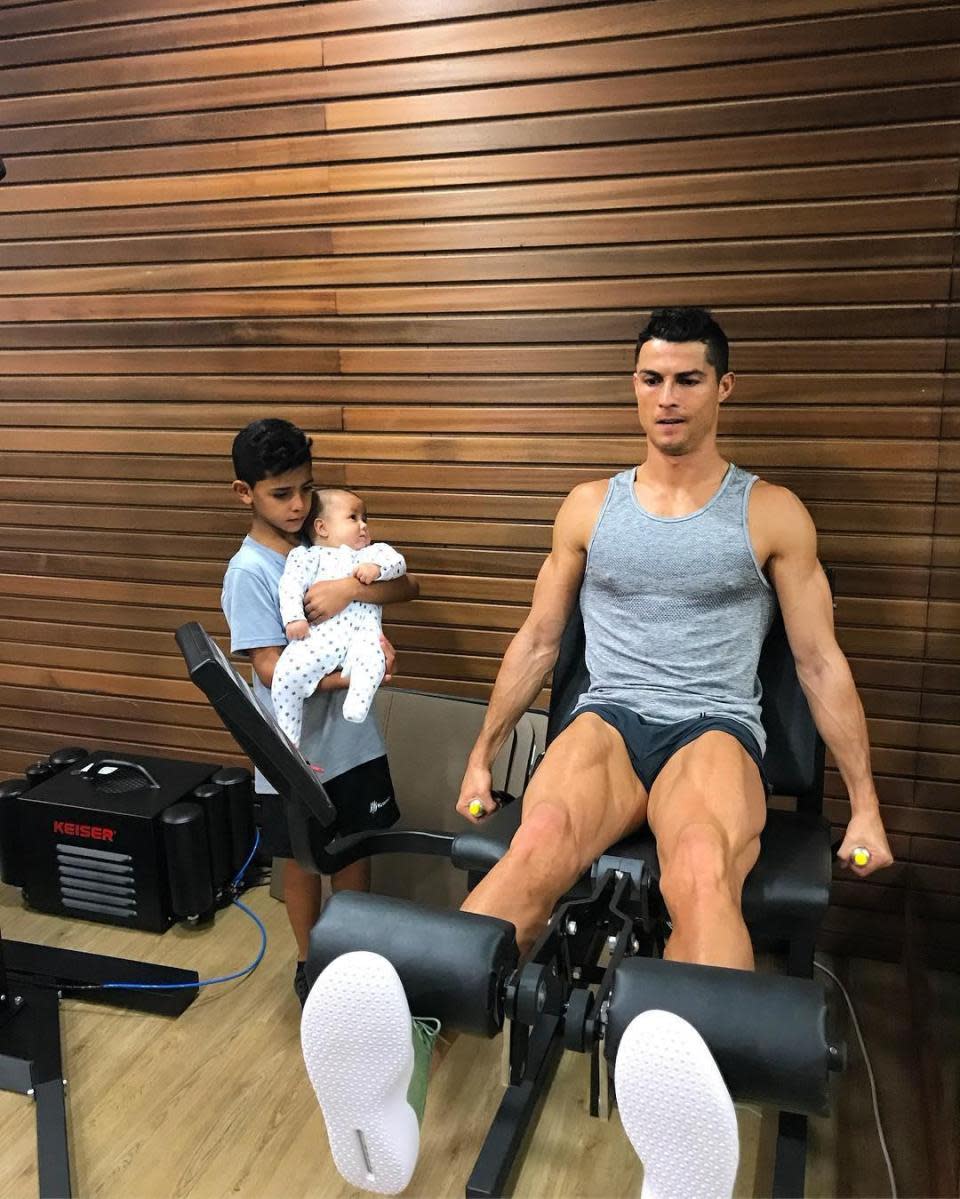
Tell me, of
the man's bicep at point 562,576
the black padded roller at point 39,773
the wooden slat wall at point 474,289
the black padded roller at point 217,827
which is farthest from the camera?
the black padded roller at point 39,773

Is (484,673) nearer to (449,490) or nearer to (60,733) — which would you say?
(449,490)

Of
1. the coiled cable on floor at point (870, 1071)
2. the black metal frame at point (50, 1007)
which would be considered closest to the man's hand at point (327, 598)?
the black metal frame at point (50, 1007)

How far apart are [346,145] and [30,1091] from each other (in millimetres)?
2492

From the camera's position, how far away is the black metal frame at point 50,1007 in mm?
1903

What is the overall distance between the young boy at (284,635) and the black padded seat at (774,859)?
1.52ft

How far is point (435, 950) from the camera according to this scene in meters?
1.44

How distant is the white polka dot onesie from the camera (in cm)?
221

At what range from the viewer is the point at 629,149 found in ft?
8.00

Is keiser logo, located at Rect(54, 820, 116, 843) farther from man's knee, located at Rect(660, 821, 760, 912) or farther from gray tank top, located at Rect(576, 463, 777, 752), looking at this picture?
man's knee, located at Rect(660, 821, 760, 912)

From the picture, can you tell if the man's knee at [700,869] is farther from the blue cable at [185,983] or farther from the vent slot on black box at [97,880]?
the vent slot on black box at [97,880]

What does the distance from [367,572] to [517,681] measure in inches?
17.3

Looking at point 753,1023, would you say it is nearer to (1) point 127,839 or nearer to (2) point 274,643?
(2) point 274,643

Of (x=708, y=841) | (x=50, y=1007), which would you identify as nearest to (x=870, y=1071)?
(x=708, y=841)

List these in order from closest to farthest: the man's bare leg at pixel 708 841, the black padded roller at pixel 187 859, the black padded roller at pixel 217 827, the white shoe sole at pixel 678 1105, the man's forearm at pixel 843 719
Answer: the white shoe sole at pixel 678 1105, the man's bare leg at pixel 708 841, the man's forearm at pixel 843 719, the black padded roller at pixel 187 859, the black padded roller at pixel 217 827
